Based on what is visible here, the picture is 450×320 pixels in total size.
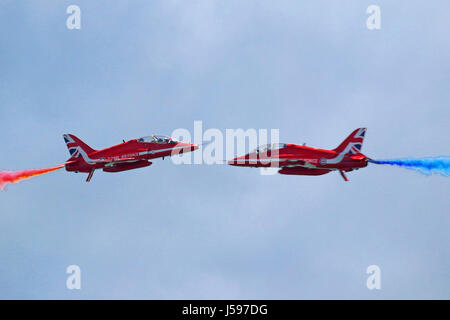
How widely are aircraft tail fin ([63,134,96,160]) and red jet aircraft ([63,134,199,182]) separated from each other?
745mm

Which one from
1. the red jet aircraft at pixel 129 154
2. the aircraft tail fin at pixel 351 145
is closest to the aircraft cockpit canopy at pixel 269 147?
the aircraft tail fin at pixel 351 145

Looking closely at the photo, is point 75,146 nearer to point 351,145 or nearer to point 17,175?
point 17,175

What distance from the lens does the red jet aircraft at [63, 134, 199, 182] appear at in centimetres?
10456

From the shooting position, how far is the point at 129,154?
343 feet

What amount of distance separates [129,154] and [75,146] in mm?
6142

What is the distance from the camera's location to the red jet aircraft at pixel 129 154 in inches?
4117

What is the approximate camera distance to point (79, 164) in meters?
106

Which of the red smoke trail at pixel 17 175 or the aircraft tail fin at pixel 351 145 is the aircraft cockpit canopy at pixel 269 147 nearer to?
the aircraft tail fin at pixel 351 145

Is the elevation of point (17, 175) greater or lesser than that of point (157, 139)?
lesser

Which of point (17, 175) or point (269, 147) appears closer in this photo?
point (269, 147)

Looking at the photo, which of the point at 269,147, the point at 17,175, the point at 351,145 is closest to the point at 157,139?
the point at 269,147
